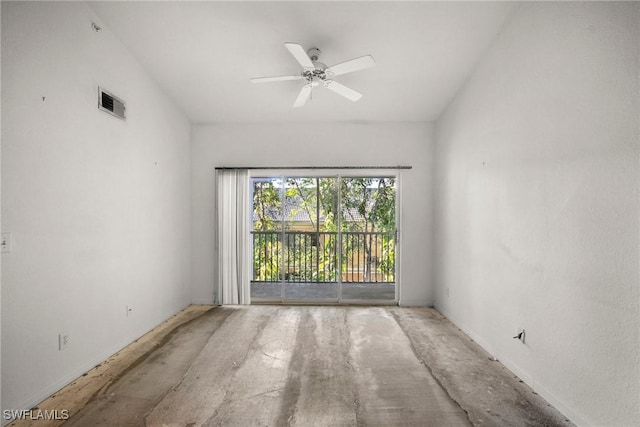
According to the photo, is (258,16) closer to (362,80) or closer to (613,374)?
(362,80)

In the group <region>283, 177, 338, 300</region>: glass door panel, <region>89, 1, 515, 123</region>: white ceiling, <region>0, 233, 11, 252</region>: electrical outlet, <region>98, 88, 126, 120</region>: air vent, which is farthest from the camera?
<region>283, 177, 338, 300</region>: glass door panel

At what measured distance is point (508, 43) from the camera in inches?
95.0

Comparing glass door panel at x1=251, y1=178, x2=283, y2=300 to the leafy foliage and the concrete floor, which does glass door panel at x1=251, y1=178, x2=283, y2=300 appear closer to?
the leafy foliage

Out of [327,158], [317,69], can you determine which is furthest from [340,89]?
[327,158]

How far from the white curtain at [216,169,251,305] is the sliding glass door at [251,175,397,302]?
0.94 feet

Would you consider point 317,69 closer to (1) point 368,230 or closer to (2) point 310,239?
(1) point 368,230

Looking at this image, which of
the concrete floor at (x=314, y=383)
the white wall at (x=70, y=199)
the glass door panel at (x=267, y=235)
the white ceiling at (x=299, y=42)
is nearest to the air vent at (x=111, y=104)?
the white wall at (x=70, y=199)

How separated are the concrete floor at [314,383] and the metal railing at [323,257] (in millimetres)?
1536

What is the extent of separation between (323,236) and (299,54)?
117 inches

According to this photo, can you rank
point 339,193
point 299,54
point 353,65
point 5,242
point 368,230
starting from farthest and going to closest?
point 368,230 < point 339,193 < point 353,65 < point 299,54 < point 5,242

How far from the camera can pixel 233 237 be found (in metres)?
4.09

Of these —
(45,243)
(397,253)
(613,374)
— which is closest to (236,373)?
(45,243)

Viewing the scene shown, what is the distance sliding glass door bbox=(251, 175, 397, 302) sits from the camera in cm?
431

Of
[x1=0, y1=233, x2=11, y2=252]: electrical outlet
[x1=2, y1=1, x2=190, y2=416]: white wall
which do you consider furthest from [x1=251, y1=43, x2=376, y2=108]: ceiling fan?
[x1=0, y1=233, x2=11, y2=252]: electrical outlet
